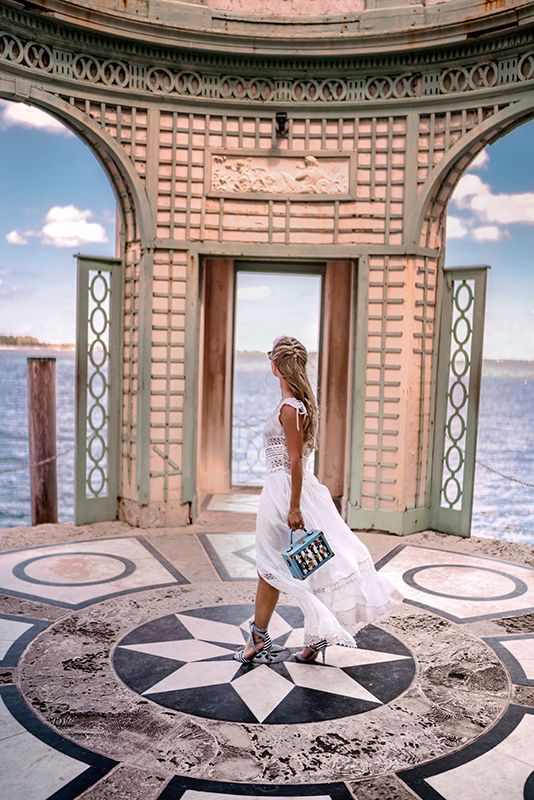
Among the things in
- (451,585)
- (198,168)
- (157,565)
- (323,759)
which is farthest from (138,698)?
(198,168)

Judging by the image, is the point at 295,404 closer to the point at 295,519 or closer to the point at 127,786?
the point at 295,519

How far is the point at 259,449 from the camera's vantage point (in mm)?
9977

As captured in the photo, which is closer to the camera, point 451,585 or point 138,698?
point 138,698

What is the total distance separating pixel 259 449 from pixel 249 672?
630cm

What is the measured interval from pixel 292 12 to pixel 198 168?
169cm

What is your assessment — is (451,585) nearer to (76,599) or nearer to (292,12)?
(76,599)

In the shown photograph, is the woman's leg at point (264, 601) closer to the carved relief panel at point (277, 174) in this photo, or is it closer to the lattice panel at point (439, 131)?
the carved relief panel at point (277, 174)

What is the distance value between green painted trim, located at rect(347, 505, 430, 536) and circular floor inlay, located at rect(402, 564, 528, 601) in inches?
36.6

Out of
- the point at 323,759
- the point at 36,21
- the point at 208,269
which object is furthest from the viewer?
the point at 208,269

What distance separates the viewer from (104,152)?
6.66m

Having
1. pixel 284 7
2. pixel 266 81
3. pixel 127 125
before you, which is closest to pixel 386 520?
pixel 266 81

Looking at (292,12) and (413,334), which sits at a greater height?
(292,12)

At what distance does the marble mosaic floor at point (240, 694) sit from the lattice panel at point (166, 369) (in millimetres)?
1478

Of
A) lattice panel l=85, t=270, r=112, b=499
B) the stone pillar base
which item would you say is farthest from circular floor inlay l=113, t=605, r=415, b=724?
lattice panel l=85, t=270, r=112, b=499
